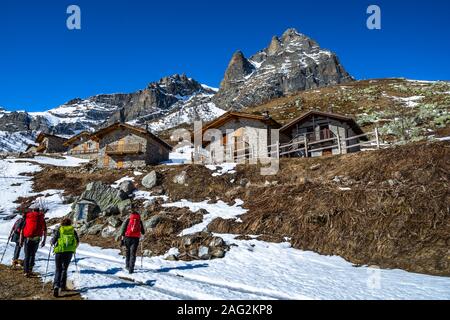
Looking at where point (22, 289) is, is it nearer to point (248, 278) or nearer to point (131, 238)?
point (131, 238)

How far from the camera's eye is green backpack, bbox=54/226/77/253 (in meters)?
8.39

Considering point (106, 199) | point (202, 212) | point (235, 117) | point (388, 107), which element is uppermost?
point (388, 107)

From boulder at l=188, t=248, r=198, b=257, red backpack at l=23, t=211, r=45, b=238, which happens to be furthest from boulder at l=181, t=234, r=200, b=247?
red backpack at l=23, t=211, r=45, b=238

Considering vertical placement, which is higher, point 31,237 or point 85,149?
point 85,149

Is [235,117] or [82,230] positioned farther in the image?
[235,117]

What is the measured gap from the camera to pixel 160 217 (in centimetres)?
1656

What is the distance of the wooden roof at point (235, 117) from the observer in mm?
35031

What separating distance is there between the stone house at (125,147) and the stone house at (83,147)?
2086cm

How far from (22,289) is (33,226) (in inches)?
87.7

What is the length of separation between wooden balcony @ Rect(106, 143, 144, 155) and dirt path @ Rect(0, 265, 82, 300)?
30.8 meters

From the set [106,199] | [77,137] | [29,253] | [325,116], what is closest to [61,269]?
[29,253]

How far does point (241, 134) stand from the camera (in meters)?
36.2
